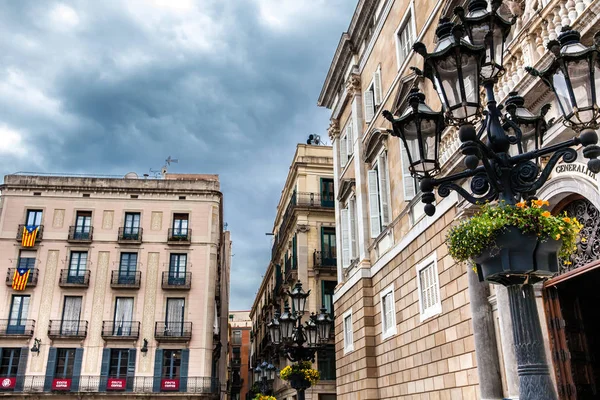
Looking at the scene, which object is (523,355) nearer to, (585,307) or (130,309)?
(585,307)

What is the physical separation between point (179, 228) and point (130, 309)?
609 cm

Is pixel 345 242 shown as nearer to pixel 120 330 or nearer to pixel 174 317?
pixel 174 317

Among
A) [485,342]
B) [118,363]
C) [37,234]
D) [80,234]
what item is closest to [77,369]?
[118,363]

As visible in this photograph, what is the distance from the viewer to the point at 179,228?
3791cm

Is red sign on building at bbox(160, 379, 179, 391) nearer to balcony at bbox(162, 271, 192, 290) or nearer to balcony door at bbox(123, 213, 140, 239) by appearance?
balcony at bbox(162, 271, 192, 290)

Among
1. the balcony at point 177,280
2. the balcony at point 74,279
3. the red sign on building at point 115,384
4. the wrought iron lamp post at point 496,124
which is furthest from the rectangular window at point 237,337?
the wrought iron lamp post at point 496,124

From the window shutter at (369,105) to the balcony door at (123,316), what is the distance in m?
23.1

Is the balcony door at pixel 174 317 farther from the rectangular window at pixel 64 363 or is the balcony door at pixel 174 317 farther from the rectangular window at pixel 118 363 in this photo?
the rectangular window at pixel 64 363

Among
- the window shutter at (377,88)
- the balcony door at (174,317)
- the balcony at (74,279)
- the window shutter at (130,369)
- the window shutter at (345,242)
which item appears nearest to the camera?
the window shutter at (377,88)

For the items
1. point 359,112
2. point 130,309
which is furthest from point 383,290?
point 130,309

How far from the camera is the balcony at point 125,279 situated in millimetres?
35594

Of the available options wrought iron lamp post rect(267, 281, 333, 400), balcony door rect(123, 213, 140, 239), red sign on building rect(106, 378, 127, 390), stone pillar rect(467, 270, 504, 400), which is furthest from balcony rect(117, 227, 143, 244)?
stone pillar rect(467, 270, 504, 400)

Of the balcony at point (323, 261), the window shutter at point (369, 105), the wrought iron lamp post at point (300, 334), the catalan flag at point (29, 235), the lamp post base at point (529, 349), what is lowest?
the lamp post base at point (529, 349)

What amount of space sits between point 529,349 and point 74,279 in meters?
35.4
